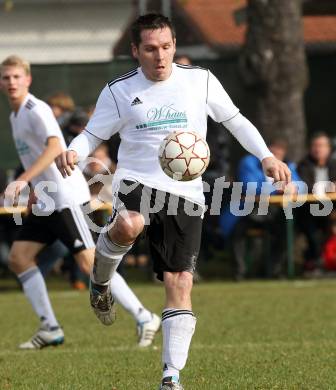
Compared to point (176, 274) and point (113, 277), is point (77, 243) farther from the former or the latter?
point (176, 274)

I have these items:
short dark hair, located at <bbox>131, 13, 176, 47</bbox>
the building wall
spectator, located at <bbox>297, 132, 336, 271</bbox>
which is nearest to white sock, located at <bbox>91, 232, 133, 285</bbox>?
short dark hair, located at <bbox>131, 13, 176, 47</bbox>

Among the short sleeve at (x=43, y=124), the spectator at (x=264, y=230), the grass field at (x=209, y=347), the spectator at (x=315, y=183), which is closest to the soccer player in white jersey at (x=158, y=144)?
the grass field at (x=209, y=347)

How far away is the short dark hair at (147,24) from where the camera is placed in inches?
261

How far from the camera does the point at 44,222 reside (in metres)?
9.31

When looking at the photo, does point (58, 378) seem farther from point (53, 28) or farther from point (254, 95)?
point (53, 28)

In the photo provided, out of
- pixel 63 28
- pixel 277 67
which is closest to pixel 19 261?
pixel 277 67

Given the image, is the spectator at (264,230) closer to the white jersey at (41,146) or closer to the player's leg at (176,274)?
the white jersey at (41,146)

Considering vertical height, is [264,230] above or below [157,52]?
below

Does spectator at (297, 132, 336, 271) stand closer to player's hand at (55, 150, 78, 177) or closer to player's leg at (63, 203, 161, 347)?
player's leg at (63, 203, 161, 347)

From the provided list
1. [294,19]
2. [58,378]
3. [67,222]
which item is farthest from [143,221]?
[294,19]

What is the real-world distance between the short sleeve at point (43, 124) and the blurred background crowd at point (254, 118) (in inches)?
135

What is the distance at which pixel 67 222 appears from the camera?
9.26m

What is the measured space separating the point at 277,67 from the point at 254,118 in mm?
939

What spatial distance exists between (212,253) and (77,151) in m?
9.53
